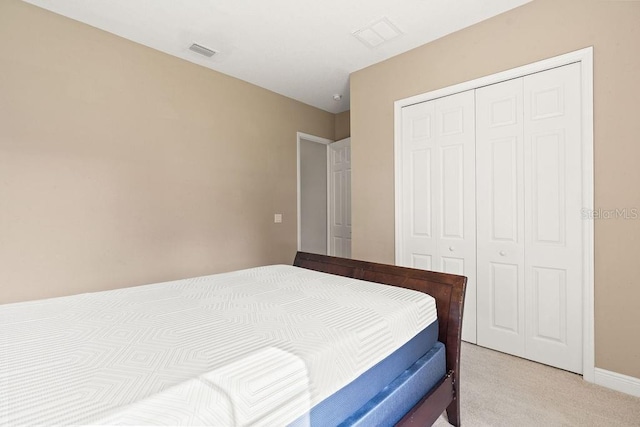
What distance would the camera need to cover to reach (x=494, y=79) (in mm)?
2383

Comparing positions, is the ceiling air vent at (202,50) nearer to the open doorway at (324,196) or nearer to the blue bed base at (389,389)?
the open doorway at (324,196)

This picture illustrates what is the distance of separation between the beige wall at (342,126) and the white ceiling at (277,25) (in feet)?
4.28

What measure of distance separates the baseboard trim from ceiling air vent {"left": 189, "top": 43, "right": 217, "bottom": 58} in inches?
157

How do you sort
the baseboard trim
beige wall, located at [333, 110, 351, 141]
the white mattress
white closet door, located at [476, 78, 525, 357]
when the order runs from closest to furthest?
the white mattress → the baseboard trim → white closet door, located at [476, 78, 525, 357] → beige wall, located at [333, 110, 351, 141]

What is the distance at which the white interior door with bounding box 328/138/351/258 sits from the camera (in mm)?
4344

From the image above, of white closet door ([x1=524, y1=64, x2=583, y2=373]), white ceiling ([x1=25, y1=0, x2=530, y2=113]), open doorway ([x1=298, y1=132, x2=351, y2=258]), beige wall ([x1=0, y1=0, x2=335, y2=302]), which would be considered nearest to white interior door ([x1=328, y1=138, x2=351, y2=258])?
open doorway ([x1=298, y1=132, x2=351, y2=258])

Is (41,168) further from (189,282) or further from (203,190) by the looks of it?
(189,282)

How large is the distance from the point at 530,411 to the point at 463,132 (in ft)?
6.68

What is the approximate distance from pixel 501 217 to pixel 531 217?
20cm

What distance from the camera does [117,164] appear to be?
2617 millimetres

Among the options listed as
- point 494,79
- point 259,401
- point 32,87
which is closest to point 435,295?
point 259,401

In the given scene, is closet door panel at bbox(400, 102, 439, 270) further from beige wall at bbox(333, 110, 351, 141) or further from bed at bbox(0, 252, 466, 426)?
beige wall at bbox(333, 110, 351, 141)

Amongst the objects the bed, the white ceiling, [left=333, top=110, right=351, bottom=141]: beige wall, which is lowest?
the bed

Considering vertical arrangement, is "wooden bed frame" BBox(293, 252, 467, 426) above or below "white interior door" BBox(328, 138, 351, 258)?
below
